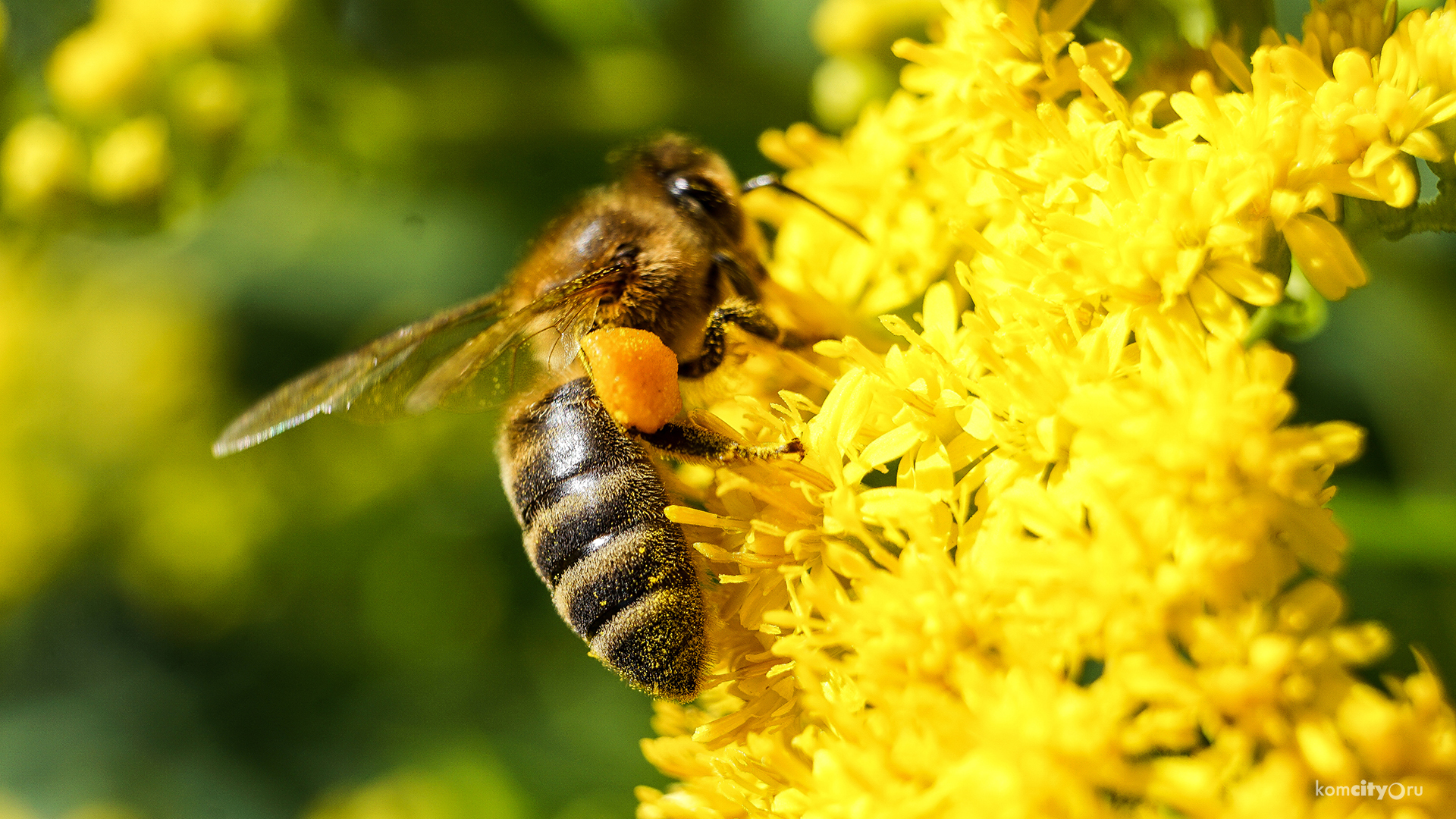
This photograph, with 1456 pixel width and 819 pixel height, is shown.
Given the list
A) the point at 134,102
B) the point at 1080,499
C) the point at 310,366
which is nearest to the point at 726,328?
the point at 1080,499

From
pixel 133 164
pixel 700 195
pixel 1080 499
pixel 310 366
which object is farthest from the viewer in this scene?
pixel 310 366

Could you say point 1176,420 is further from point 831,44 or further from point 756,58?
point 756,58

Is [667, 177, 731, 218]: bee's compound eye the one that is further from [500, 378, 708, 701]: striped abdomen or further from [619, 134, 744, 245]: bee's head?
[500, 378, 708, 701]: striped abdomen

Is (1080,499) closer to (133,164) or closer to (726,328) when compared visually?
(726,328)

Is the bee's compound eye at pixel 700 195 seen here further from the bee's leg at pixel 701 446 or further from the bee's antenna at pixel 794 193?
the bee's leg at pixel 701 446

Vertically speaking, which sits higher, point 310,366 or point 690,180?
point 690,180

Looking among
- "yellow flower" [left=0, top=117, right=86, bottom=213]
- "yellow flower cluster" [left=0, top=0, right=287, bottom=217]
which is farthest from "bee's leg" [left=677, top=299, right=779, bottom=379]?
"yellow flower" [left=0, top=117, right=86, bottom=213]
